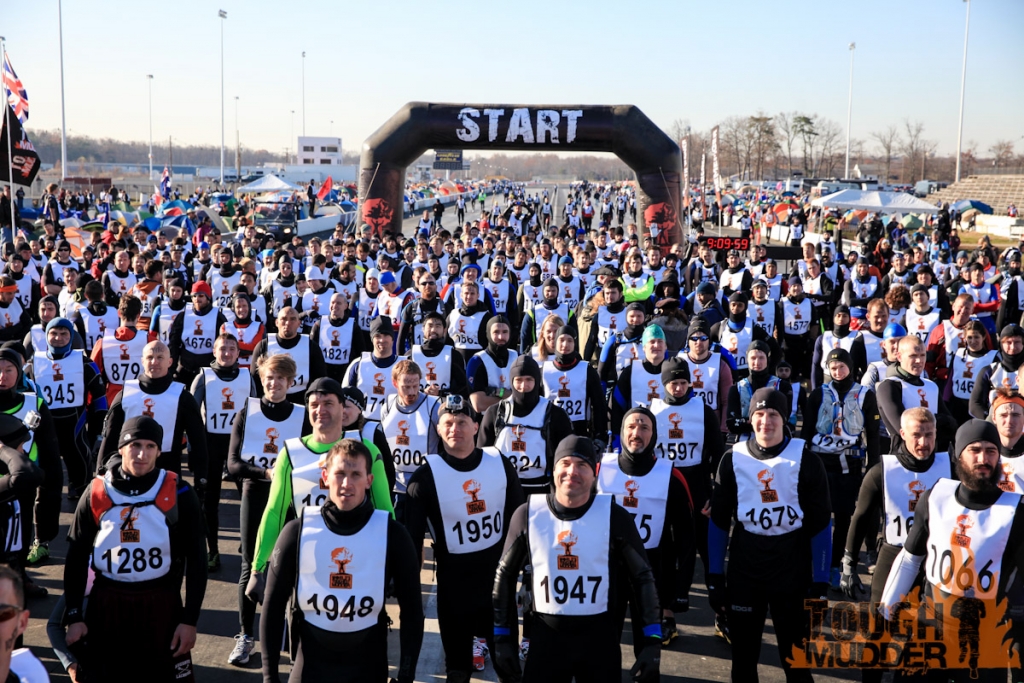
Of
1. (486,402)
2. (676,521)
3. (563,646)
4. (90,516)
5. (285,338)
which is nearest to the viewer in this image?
(563,646)

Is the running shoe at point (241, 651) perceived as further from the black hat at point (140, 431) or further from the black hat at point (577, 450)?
the black hat at point (577, 450)

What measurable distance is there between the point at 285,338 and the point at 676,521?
4.38 metres

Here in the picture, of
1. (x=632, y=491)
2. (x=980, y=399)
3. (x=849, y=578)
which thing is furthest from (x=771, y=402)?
(x=980, y=399)

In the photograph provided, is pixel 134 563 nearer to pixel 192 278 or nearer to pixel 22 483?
pixel 22 483

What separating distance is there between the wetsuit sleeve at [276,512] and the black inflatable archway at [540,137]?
61.2ft

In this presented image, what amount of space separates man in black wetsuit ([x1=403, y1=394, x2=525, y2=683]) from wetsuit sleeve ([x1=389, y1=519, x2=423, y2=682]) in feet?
3.21

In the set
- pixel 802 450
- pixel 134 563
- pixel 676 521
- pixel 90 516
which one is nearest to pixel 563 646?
pixel 676 521

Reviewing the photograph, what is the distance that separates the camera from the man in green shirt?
477 centimetres

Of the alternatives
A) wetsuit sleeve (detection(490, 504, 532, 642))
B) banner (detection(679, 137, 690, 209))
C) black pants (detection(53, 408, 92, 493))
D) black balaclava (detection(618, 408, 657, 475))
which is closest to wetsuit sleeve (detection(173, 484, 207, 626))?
wetsuit sleeve (detection(490, 504, 532, 642))

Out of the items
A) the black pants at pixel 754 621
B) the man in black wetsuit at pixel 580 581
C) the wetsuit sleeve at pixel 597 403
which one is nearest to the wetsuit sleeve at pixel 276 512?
the man in black wetsuit at pixel 580 581

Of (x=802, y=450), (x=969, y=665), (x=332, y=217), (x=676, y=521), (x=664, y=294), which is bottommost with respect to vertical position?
(x=969, y=665)

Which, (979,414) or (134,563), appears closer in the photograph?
(134,563)

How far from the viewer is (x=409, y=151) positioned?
23.4m

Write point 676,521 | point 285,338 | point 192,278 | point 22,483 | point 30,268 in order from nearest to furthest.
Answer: point 22,483, point 676,521, point 285,338, point 30,268, point 192,278
